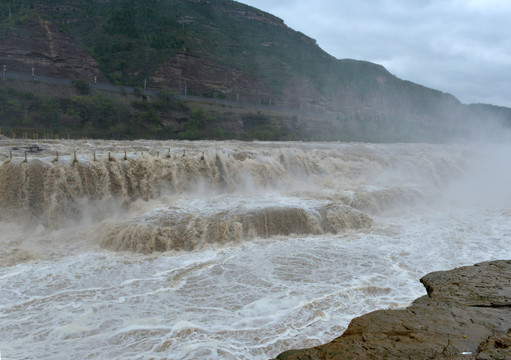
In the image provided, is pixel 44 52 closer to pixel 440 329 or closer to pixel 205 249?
pixel 205 249

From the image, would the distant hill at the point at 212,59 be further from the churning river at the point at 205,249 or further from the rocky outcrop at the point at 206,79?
the churning river at the point at 205,249

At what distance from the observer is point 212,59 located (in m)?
48.2

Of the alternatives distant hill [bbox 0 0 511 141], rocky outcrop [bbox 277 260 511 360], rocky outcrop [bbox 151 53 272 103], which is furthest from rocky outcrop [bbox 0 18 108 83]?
rocky outcrop [bbox 277 260 511 360]

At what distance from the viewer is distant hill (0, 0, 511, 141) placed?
34.5 metres

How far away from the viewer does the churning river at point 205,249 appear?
18.0 feet

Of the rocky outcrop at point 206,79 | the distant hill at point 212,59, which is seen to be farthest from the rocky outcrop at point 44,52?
the rocky outcrop at point 206,79

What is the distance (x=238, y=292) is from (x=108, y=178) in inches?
→ 280

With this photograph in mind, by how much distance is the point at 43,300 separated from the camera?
636cm

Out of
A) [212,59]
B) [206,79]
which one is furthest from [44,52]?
[212,59]

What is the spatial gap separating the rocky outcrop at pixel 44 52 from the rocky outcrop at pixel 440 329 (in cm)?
3514

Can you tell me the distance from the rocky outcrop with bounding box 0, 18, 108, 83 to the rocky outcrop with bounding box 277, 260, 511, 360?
3514 cm

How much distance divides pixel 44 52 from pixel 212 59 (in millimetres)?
20711

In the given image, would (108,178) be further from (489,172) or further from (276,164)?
(489,172)

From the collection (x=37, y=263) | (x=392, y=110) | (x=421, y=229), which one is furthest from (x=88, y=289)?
(x=392, y=110)
